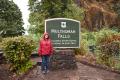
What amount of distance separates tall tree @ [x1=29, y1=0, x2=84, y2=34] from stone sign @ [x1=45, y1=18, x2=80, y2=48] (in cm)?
728

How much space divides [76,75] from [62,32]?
76.1 inches

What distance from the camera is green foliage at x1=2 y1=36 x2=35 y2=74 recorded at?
1498 centimetres

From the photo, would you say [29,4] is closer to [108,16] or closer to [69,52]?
[69,52]

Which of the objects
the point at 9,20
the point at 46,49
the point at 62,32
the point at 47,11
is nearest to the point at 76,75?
the point at 46,49

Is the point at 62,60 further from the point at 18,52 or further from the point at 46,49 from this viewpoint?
the point at 18,52

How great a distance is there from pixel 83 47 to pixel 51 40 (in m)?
4.06

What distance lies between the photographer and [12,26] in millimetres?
23484

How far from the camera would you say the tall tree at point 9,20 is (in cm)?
2333

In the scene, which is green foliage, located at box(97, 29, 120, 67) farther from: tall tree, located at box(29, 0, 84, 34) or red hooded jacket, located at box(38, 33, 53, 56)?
tall tree, located at box(29, 0, 84, 34)

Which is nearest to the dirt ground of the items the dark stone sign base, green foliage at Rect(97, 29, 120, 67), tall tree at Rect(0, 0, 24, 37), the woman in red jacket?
the dark stone sign base

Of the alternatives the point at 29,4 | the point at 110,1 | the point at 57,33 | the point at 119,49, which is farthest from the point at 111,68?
the point at 110,1

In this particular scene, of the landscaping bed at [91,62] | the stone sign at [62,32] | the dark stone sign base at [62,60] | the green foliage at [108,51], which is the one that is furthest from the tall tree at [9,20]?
the dark stone sign base at [62,60]

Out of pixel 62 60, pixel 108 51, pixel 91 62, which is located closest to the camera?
pixel 62 60

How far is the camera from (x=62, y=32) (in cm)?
1512
